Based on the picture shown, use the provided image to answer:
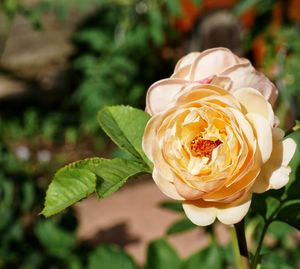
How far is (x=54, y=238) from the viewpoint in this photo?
2293mm

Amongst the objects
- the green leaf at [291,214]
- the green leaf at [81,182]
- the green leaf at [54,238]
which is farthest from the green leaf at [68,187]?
the green leaf at [54,238]

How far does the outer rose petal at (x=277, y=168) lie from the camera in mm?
722

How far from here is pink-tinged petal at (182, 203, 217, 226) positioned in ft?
2.38

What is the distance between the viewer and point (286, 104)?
91.1 inches

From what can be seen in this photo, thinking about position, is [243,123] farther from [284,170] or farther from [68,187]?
[68,187]

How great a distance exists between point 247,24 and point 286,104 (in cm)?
210

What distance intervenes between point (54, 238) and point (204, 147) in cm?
163

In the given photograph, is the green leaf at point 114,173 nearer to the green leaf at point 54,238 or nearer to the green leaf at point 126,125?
the green leaf at point 126,125

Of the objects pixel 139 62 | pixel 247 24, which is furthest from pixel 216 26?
pixel 139 62

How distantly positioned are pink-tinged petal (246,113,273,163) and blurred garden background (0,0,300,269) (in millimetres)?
591

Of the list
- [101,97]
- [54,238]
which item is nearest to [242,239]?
[54,238]

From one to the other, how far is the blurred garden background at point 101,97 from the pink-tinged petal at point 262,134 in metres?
0.59

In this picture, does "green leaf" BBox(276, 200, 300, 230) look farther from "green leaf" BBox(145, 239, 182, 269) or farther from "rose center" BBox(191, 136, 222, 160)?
"green leaf" BBox(145, 239, 182, 269)

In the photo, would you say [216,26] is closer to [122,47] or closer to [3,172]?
[122,47]
